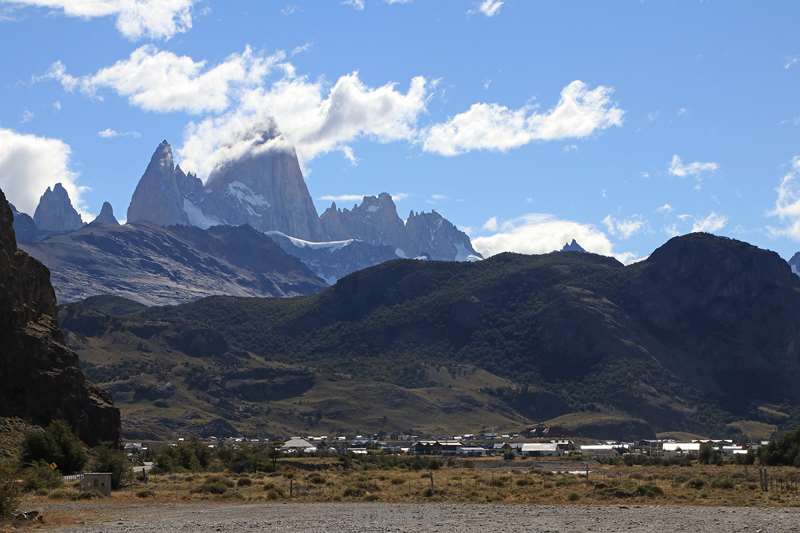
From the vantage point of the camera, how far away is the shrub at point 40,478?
2589 inches

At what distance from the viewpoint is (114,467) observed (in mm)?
75188

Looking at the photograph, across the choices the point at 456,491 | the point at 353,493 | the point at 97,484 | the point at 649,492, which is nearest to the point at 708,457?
the point at 456,491

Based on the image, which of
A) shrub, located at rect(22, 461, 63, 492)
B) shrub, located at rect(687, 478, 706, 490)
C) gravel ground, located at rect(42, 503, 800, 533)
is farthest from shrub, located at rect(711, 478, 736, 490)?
shrub, located at rect(22, 461, 63, 492)

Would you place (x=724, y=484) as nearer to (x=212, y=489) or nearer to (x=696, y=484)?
(x=696, y=484)

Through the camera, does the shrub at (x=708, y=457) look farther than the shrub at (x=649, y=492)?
Yes

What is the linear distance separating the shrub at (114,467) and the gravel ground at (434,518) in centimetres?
1340

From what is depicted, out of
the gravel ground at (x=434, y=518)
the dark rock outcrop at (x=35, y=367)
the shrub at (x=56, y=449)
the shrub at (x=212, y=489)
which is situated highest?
the dark rock outcrop at (x=35, y=367)

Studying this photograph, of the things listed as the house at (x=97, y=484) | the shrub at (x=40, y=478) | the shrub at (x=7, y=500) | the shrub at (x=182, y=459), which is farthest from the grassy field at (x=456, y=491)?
the shrub at (x=182, y=459)

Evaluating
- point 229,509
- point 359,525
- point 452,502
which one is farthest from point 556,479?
point 359,525

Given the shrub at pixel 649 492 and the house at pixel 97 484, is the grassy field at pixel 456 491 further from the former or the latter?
the house at pixel 97 484

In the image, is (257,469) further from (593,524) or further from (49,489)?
(593,524)

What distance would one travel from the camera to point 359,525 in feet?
162

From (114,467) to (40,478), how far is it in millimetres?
7863

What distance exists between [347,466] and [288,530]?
65.5m
